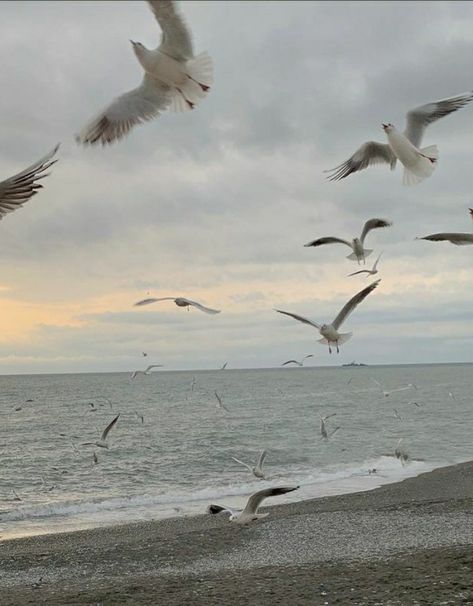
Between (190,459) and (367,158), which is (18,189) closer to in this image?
(367,158)

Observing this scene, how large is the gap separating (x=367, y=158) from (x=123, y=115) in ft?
10.0

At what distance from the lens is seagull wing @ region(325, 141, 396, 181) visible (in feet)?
29.3

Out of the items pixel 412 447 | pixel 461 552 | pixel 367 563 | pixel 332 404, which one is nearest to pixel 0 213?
pixel 367 563

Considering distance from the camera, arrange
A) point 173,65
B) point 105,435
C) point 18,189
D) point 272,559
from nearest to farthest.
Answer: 1. point 18,189
2. point 173,65
3. point 272,559
4. point 105,435

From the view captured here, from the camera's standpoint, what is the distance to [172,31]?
614 centimetres

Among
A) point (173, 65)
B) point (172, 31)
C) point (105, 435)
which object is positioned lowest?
point (105, 435)

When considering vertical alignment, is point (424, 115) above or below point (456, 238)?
above

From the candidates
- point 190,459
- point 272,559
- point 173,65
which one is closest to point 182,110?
point 173,65

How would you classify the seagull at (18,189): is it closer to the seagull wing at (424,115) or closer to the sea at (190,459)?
the seagull wing at (424,115)

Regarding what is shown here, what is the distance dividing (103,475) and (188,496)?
6107mm

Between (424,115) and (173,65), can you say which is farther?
(424,115)

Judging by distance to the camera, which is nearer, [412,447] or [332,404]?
[412,447]

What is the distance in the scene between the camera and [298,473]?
2655cm

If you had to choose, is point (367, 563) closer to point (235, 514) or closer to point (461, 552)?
point (461, 552)
